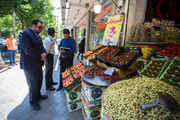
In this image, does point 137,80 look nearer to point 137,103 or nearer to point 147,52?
point 137,103

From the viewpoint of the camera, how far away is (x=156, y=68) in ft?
5.58

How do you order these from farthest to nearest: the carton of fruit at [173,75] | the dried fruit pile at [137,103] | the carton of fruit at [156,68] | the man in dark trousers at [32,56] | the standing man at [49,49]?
1. the standing man at [49,49]
2. the man in dark trousers at [32,56]
3. the carton of fruit at [156,68]
4. the carton of fruit at [173,75]
5. the dried fruit pile at [137,103]

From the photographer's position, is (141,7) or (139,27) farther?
(141,7)

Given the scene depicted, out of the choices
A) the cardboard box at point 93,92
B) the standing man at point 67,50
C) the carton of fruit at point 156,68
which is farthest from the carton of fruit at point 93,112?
the standing man at point 67,50

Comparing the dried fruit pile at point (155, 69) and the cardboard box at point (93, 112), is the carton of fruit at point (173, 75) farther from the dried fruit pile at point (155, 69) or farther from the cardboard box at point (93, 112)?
the cardboard box at point (93, 112)

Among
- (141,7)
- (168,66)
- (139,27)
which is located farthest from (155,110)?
(141,7)

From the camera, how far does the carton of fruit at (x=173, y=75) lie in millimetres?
1368

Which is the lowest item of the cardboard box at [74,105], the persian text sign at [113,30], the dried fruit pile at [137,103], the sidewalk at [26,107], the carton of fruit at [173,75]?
the sidewalk at [26,107]

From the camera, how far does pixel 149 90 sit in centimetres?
110

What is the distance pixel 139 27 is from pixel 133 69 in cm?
100

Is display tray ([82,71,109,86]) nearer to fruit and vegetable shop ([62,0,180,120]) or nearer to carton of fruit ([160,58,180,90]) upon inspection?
fruit and vegetable shop ([62,0,180,120])

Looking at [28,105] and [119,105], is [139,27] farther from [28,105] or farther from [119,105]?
[28,105]

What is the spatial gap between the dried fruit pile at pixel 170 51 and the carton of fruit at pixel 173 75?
0.29 metres

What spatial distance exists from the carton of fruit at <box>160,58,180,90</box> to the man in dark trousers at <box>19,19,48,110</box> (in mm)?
2770
